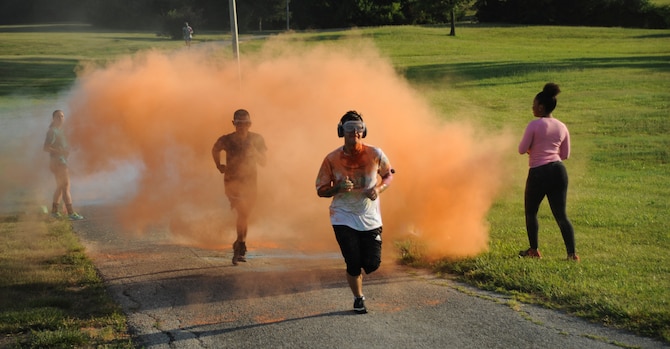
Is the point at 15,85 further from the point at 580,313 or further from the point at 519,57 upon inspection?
the point at 580,313

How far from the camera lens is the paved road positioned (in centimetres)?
628

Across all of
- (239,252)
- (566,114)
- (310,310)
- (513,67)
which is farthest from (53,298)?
(513,67)

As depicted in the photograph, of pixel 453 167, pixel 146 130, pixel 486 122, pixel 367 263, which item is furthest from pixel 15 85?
pixel 367 263

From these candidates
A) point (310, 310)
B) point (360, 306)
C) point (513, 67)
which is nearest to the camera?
point (360, 306)

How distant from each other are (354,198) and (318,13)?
145 ft

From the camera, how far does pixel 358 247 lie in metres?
7.03

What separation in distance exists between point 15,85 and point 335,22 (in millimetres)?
24238

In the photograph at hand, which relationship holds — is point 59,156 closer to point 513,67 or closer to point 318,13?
point 513,67

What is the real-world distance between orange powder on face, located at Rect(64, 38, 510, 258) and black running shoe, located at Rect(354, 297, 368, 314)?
113 inches

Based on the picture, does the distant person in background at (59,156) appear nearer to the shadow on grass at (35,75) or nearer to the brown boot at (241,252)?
the brown boot at (241,252)

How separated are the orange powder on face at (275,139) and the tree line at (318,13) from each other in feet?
47.2

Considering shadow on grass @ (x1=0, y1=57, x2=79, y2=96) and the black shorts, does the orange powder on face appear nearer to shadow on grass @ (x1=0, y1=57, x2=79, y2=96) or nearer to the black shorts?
the black shorts

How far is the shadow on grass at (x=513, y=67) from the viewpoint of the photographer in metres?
31.8

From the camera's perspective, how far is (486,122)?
886 inches
